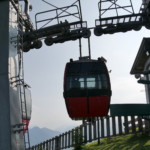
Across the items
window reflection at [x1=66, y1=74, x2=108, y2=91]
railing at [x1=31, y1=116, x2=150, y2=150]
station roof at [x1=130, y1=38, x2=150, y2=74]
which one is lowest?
railing at [x1=31, y1=116, x2=150, y2=150]

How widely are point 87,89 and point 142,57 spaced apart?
5672 millimetres

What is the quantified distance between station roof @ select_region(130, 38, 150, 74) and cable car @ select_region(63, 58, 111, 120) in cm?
270

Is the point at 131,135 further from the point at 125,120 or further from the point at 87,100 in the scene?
the point at 87,100

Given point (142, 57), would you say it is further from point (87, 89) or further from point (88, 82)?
point (87, 89)

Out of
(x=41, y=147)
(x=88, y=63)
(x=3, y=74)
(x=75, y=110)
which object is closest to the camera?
(x=3, y=74)

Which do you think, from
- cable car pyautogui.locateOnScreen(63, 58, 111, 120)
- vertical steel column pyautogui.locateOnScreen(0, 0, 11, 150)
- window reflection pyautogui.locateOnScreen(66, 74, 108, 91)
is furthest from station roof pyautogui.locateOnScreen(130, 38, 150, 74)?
vertical steel column pyautogui.locateOnScreen(0, 0, 11, 150)

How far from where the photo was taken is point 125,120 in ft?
37.0

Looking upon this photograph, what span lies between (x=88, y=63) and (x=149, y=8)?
3.89m

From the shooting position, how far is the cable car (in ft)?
25.2

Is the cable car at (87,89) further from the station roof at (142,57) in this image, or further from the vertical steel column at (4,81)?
the vertical steel column at (4,81)

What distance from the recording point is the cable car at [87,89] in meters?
7.70

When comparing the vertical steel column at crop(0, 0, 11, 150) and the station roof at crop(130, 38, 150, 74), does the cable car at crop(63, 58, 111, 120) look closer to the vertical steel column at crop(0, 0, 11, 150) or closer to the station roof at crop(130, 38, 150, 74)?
the station roof at crop(130, 38, 150, 74)

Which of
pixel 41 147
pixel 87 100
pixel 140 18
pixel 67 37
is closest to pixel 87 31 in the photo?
pixel 67 37

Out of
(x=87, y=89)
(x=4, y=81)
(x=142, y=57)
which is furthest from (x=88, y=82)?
(x=142, y=57)
